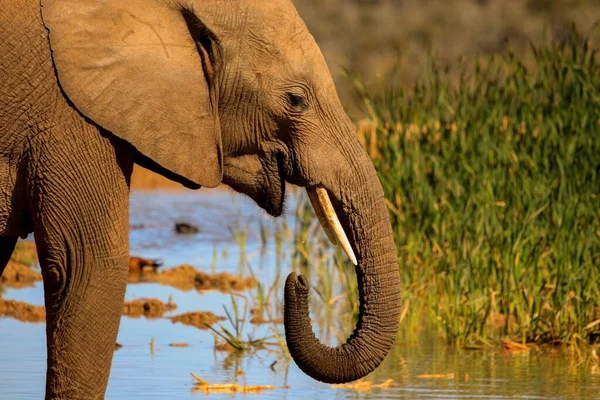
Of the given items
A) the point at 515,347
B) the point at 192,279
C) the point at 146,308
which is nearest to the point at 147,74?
the point at 515,347

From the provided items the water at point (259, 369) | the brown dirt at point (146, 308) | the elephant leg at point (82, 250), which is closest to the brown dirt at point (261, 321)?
the water at point (259, 369)

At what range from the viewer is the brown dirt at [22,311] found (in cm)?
903

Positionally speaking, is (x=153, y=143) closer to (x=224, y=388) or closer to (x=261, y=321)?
(x=224, y=388)

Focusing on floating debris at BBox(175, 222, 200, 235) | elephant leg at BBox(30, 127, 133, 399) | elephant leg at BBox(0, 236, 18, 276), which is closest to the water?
elephant leg at BBox(0, 236, 18, 276)

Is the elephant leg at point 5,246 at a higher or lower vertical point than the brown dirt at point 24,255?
lower

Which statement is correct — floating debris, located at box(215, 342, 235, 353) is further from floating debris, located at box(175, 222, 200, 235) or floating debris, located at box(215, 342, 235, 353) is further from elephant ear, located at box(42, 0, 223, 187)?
floating debris, located at box(175, 222, 200, 235)

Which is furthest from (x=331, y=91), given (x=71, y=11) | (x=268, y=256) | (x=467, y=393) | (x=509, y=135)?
(x=268, y=256)

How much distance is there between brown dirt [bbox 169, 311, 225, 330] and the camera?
9000mm

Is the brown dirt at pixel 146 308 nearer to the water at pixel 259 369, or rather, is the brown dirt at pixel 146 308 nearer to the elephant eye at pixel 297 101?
the water at pixel 259 369

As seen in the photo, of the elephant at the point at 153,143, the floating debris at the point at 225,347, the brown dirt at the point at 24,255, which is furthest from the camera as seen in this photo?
the brown dirt at the point at 24,255

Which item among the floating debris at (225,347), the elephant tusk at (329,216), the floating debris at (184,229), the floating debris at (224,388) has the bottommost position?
the floating debris at (224,388)

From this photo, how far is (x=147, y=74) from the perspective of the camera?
17.4ft

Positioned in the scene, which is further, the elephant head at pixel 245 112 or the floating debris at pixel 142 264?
the floating debris at pixel 142 264

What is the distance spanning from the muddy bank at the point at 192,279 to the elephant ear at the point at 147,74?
4789 mm
